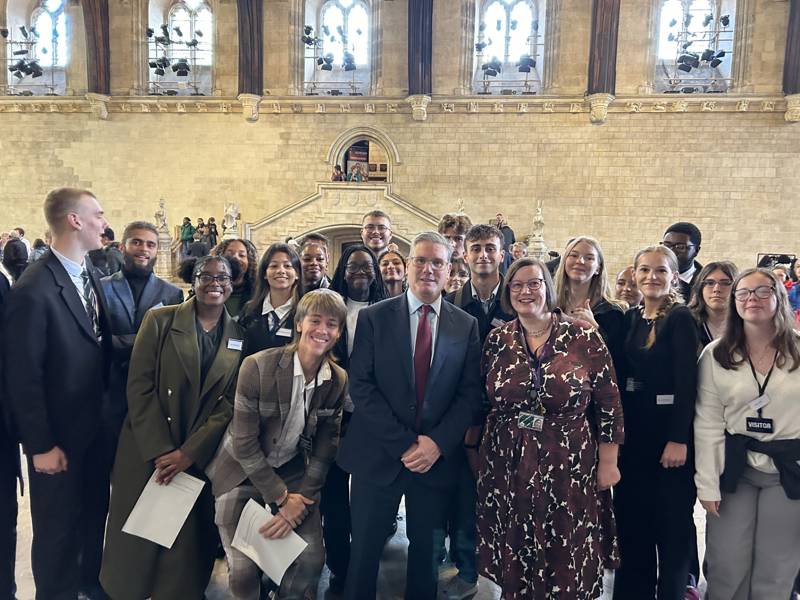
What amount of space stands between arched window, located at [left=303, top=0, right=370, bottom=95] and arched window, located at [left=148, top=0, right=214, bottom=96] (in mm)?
3590

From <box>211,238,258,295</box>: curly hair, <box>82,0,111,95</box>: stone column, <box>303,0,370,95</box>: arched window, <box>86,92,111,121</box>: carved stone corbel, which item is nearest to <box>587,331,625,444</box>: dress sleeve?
<box>211,238,258,295</box>: curly hair

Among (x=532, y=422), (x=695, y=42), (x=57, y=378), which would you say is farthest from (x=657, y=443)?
(x=695, y=42)

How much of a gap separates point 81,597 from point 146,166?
16.1 meters

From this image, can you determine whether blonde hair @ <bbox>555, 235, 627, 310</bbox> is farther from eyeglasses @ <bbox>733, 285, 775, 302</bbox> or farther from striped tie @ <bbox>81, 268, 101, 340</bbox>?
striped tie @ <bbox>81, 268, 101, 340</bbox>

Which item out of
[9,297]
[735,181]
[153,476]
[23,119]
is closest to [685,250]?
[153,476]

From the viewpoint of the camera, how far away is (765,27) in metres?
13.9

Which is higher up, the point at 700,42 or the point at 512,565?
the point at 700,42

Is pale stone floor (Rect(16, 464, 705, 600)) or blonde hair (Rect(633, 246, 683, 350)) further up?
blonde hair (Rect(633, 246, 683, 350))

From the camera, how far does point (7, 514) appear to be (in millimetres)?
2402

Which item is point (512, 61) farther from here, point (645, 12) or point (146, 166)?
point (146, 166)

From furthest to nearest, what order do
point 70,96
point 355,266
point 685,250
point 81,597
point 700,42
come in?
1. point 70,96
2. point 700,42
3. point 685,250
4. point 355,266
5. point 81,597

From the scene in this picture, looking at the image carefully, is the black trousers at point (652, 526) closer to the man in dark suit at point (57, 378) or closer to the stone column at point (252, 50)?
the man in dark suit at point (57, 378)

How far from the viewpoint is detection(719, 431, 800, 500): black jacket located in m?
2.08

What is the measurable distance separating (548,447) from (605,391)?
1.20 ft
